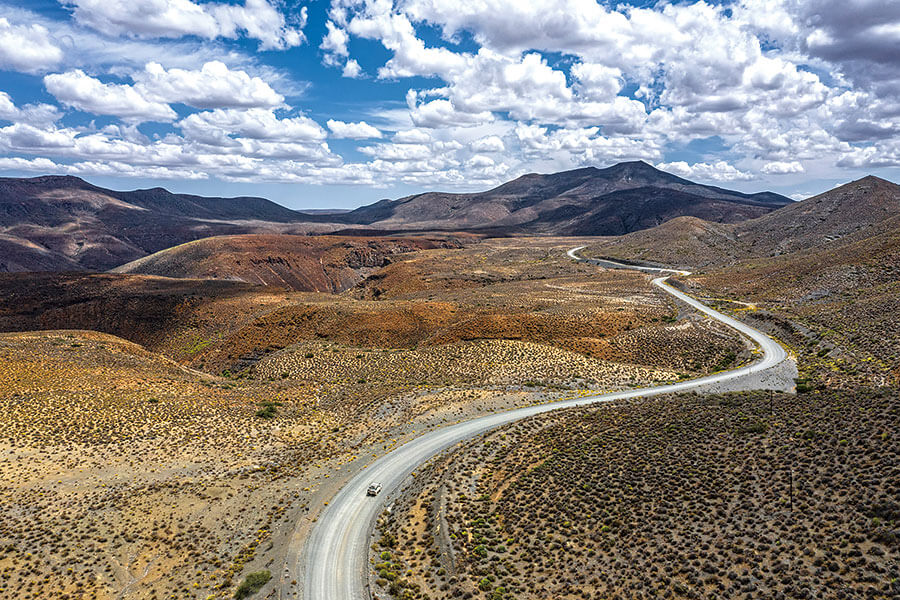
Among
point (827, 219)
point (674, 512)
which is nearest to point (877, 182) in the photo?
point (827, 219)

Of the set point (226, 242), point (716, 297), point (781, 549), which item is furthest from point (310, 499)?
point (226, 242)

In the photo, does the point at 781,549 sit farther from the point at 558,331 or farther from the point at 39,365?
the point at 39,365

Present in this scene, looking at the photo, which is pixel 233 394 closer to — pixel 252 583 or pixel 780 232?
pixel 252 583

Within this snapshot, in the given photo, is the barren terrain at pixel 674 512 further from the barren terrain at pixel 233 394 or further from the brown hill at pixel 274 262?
the brown hill at pixel 274 262

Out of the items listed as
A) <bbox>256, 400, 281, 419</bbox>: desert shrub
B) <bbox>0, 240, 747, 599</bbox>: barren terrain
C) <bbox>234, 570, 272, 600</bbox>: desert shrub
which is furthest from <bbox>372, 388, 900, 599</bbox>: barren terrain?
<bbox>256, 400, 281, 419</bbox>: desert shrub

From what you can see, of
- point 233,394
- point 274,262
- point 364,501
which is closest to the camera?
point 364,501

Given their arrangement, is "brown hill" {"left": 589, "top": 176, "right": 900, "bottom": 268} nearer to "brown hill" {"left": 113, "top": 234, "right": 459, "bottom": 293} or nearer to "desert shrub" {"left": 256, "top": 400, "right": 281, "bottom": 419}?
"brown hill" {"left": 113, "top": 234, "right": 459, "bottom": 293}
